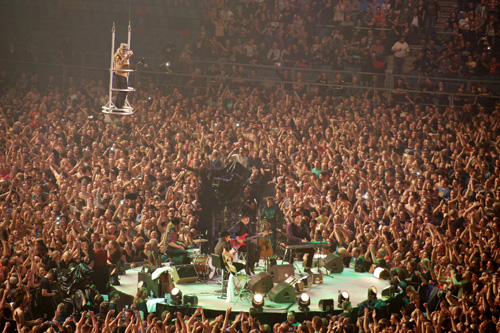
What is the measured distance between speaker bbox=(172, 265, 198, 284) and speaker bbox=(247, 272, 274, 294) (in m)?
1.22

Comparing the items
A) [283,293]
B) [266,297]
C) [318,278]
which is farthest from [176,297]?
[318,278]

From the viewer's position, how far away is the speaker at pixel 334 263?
11875mm

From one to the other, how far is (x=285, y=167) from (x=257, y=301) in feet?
15.4

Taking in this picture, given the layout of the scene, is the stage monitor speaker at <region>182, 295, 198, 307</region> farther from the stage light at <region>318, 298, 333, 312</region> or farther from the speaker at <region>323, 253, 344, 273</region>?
the speaker at <region>323, 253, 344, 273</region>

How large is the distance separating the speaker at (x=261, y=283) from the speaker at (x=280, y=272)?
0.43m

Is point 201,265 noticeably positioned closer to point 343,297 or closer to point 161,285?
point 161,285

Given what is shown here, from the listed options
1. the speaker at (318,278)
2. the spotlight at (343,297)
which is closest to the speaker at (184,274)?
the speaker at (318,278)

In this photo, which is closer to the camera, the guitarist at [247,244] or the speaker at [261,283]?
the speaker at [261,283]

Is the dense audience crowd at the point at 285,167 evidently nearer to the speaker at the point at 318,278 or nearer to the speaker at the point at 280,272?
the speaker at the point at 318,278

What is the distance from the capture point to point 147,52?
21.6 m

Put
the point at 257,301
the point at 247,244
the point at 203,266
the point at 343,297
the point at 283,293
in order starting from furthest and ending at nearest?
the point at 203,266
the point at 247,244
the point at 283,293
the point at 343,297
the point at 257,301

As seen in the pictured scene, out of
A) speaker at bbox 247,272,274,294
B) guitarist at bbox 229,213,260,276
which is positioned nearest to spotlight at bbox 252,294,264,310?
speaker at bbox 247,272,274,294

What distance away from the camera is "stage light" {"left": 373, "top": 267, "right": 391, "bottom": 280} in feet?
36.9

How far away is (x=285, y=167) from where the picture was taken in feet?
46.2
